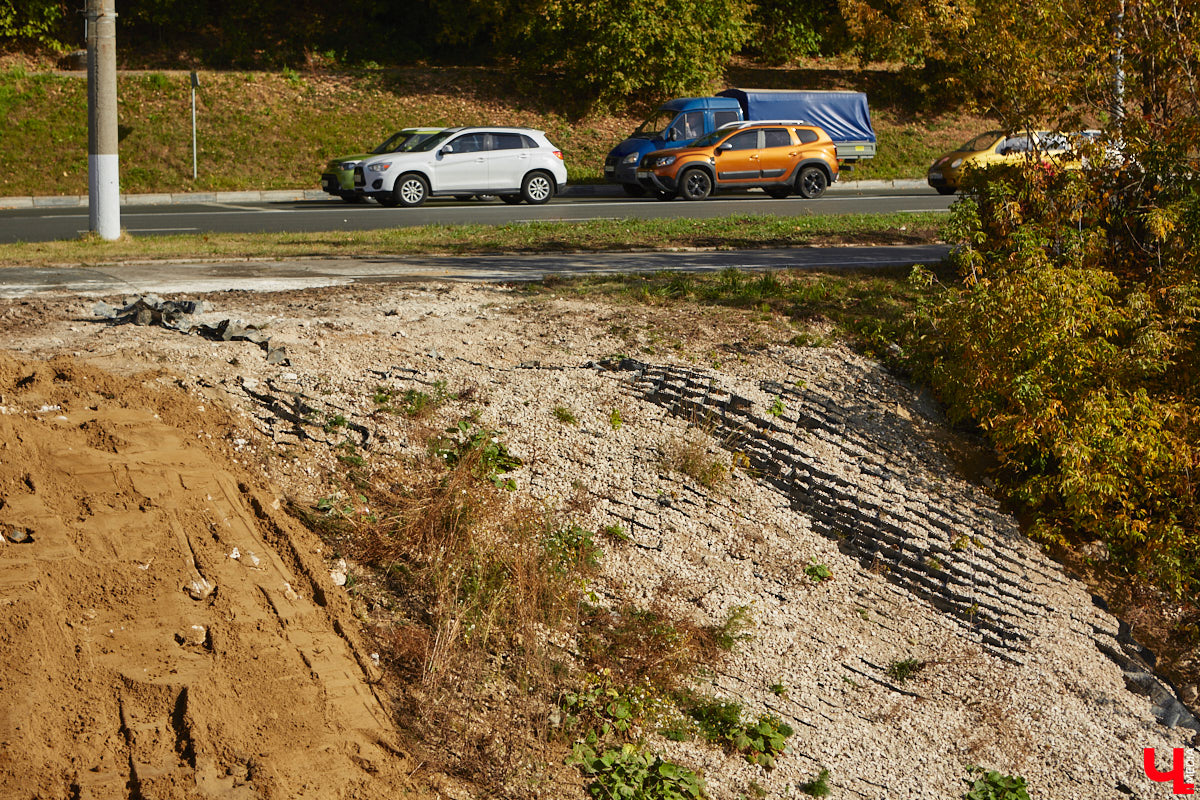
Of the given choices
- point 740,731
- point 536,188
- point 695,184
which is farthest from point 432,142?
point 740,731

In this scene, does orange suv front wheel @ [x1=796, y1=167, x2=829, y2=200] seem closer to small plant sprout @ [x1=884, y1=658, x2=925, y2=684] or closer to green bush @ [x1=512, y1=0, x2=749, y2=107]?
green bush @ [x1=512, y1=0, x2=749, y2=107]

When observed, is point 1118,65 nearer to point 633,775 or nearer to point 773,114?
point 633,775

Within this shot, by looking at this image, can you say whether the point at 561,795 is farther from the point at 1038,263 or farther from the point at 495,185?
the point at 495,185

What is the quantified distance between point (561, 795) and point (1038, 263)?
5.71 m

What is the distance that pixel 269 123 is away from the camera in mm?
26219

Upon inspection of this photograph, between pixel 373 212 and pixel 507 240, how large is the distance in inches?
240

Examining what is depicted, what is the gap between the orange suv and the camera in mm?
22688

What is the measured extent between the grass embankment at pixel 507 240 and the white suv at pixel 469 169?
17.6ft

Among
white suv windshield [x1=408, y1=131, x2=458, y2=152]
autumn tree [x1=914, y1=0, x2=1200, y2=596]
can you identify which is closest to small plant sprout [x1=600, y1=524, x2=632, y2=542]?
autumn tree [x1=914, y1=0, x2=1200, y2=596]

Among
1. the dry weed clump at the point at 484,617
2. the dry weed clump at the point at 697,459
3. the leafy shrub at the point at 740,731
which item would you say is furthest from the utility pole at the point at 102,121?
the leafy shrub at the point at 740,731

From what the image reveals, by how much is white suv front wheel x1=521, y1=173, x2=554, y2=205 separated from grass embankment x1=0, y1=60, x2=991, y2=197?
4430 mm

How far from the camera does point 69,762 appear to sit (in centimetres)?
386

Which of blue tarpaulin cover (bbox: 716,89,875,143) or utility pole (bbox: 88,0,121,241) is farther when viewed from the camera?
blue tarpaulin cover (bbox: 716,89,875,143)

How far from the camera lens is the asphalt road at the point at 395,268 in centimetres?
980
